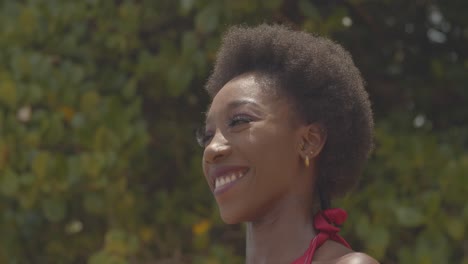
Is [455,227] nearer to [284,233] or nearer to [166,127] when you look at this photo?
[166,127]

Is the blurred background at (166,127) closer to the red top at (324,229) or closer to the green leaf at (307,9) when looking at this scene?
the green leaf at (307,9)

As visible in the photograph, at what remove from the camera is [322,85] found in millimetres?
3248

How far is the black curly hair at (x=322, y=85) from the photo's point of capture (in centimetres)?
322

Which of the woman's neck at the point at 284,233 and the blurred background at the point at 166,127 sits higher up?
the woman's neck at the point at 284,233

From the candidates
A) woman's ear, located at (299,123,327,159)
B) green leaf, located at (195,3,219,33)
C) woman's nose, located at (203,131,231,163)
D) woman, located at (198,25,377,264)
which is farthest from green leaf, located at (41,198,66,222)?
woman's ear, located at (299,123,327,159)

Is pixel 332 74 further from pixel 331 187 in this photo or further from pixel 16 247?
pixel 16 247

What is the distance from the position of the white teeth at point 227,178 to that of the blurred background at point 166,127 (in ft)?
6.57

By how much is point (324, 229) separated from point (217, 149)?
41 centimetres

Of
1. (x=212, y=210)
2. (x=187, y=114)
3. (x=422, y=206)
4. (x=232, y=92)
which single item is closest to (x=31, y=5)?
(x=187, y=114)

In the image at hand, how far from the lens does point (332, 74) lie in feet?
10.7

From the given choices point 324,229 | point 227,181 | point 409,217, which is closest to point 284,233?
point 324,229

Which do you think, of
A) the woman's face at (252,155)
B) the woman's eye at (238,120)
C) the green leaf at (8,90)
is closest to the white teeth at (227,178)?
the woman's face at (252,155)

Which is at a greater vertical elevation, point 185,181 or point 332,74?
point 332,74

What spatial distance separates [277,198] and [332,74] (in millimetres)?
421
